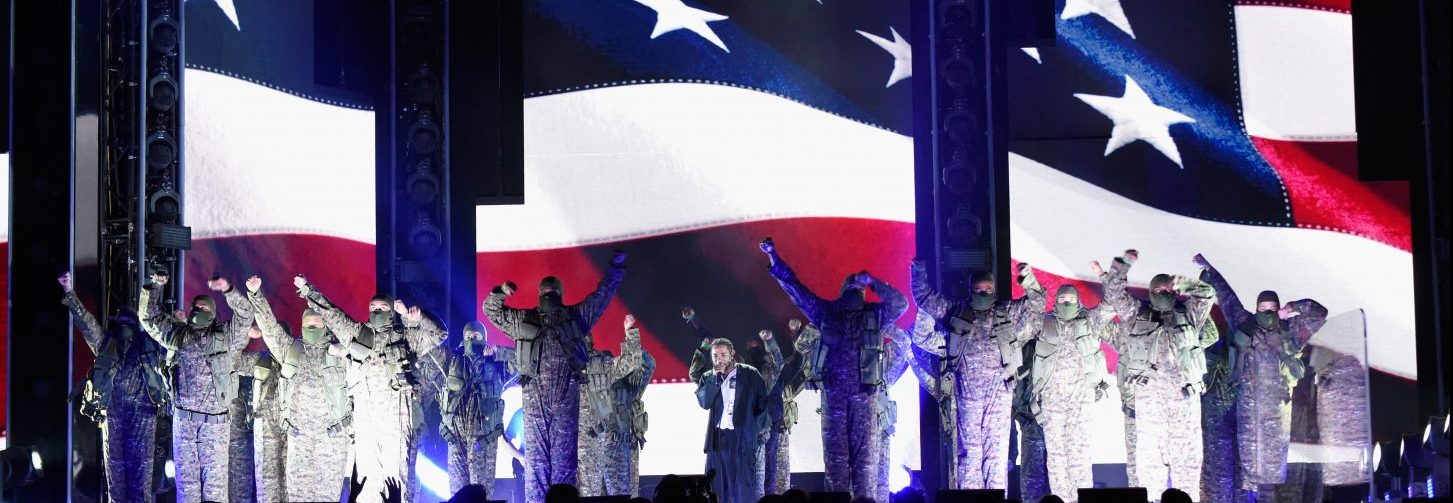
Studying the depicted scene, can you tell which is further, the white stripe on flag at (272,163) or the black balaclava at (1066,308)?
the white stripe on flag at (272,163)

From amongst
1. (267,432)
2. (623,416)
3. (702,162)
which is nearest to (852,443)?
(623,416)

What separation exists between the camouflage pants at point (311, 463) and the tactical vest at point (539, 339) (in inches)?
55.5

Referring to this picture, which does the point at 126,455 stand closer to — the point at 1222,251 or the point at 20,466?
the point at 20,466

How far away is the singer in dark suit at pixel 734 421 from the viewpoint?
10148 millimetres

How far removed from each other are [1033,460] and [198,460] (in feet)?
18.4

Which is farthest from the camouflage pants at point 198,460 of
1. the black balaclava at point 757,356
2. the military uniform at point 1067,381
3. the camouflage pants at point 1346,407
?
the camouflage pants at point 1346,407

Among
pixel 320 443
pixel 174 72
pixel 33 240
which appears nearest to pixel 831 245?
pixel 320 443

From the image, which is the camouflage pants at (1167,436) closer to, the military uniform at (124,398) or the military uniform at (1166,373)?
the military uniform at (1166,373)

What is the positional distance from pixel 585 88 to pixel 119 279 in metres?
3.96

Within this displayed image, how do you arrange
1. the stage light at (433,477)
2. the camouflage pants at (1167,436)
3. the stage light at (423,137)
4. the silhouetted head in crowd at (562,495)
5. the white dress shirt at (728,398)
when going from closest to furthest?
1. the silhouetted head in crowd at (562,495)
2. the camouflage pants at (1167,436)
3. the white dress shirt at (728,398)
4. the stage light at (433,477)
5. the stage light at (423,137)

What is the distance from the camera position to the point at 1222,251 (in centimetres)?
1173

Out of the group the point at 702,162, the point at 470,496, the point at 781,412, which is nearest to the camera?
the point at 470,496

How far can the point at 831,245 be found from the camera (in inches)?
481

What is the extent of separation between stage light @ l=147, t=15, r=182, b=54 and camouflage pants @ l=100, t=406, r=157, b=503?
257 centimetres
